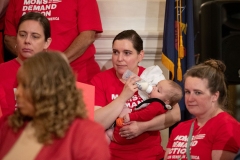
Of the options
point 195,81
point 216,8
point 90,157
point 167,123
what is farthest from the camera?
point 216,8

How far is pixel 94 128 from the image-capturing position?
200 centimetres

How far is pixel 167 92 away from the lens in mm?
3410

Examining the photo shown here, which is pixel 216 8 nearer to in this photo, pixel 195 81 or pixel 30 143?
pixel 195 81

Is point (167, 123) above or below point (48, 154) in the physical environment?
below

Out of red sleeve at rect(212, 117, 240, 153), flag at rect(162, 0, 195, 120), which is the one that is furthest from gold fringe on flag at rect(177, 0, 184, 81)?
red sleeve at rect(212, 117, 240, 153)

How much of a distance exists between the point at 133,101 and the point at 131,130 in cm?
24

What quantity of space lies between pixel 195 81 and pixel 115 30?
120 centimetres

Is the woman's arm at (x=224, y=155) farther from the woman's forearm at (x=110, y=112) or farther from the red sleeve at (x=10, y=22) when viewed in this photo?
the red sleeve at (x=10, y=22)

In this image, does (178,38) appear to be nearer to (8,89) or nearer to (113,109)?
(113,109)

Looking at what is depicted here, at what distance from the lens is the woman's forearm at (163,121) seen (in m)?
3.26

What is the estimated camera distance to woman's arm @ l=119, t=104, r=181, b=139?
10.6 ft

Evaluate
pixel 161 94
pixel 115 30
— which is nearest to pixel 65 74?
pixel 161 94

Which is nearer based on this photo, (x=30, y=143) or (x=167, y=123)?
(x=30, y=143)

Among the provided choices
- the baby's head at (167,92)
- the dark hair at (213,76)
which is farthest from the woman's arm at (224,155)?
the baby's head at (167,92)
